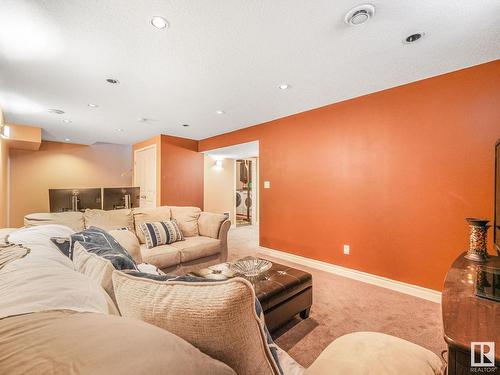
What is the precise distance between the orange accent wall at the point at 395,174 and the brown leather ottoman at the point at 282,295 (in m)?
1.34

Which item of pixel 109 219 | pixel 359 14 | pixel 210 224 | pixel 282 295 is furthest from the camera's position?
pixel 210 224

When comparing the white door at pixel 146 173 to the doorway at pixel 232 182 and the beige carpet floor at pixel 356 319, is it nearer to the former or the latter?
the doorway at pixel 232 182

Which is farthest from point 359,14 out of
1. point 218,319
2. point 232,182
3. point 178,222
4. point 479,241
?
point 232,182

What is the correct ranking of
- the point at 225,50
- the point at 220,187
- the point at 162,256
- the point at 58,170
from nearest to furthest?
the point at 225,50 → the point at 162,256 → the point at 58,170 → the point at 220,187

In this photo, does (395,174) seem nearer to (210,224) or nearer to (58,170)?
(210,224)

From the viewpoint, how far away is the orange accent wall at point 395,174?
2.20 m

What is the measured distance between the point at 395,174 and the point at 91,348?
9.98 ft

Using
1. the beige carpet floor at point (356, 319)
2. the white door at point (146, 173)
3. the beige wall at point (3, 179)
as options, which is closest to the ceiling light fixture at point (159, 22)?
the beige carpet floor at point (356, 319)

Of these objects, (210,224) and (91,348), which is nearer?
(91,348)

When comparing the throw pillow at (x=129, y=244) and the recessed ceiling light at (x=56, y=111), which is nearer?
the throw pillow at (x=129, y=244)

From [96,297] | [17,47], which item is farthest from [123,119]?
[96,297]

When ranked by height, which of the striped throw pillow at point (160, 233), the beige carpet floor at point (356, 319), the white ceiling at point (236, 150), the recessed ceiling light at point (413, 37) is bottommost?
the beige carpet floor at point (356, 319)

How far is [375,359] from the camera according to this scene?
2.95ft

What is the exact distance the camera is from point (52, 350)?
0.38 meters
